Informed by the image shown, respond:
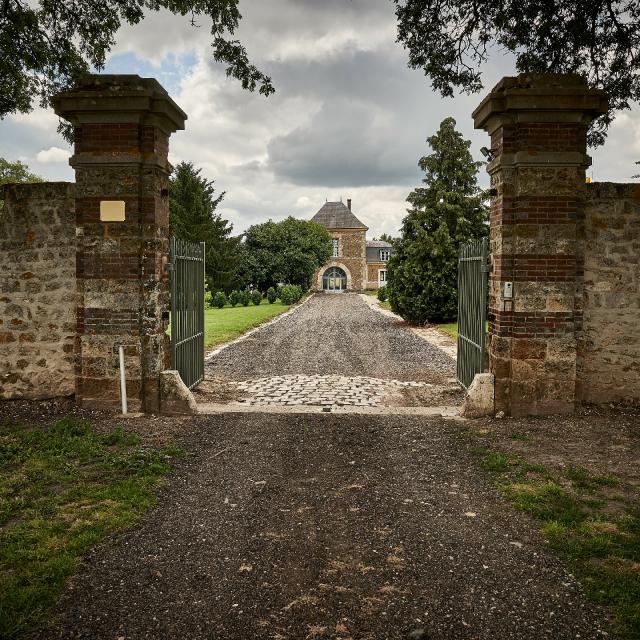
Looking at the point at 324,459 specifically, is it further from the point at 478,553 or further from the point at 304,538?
the point at 478,553

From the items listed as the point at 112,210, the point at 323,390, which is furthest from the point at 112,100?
the point at 323,390

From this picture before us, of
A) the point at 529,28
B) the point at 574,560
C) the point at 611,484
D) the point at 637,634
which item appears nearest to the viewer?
the point at 637,634

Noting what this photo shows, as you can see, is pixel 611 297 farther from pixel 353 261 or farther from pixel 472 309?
pixel 353 261

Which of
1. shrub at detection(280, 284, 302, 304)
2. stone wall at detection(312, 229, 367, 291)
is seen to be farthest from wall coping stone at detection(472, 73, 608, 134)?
stone wall at detection(312, 229, 367, 291)

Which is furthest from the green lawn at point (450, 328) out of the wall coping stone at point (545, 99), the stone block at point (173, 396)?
the stone block at point (173, 396)

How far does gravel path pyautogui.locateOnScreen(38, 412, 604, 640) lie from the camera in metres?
2.76

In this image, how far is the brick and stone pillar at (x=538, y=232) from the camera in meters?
6.25

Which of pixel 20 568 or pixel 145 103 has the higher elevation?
pixel 145 103

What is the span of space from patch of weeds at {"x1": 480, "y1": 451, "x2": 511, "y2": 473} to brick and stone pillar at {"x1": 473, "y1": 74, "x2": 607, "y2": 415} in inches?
62.0

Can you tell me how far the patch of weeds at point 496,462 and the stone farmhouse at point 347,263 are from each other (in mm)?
54528

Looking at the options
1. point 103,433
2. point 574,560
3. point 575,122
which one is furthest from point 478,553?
point 575,122

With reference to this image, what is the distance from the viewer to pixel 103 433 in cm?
589

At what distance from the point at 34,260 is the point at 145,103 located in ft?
7.92

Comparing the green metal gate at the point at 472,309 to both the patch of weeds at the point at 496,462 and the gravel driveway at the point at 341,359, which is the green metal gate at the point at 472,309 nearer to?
the gravel driveway at the point at 341,359
